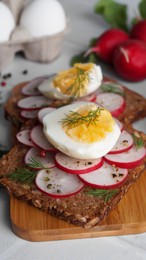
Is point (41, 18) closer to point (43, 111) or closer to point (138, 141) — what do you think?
point (43, 111)

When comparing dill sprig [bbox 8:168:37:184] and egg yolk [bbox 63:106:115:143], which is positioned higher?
egg yolk [bbox 63:106:115:143]

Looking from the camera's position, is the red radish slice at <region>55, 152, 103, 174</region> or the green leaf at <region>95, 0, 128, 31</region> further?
the green leaf at <region>95, 0, 128, 31</region>

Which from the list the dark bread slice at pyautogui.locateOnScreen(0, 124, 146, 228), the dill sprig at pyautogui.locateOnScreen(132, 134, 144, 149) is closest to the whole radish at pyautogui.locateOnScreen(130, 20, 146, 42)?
the dill sprig at pyautogui.locateOnScreen(132, 134, 144, 149)

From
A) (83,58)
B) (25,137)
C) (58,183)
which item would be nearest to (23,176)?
(58,183)

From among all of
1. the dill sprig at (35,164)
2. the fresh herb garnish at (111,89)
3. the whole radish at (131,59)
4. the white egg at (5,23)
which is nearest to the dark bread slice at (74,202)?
the dill sprig at (35,164)

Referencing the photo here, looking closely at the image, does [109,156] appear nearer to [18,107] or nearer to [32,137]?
[32,137]

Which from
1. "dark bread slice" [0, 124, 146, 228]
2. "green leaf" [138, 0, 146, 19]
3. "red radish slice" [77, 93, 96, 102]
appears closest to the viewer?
"dark bread slice" [0, 124, 146, 228]

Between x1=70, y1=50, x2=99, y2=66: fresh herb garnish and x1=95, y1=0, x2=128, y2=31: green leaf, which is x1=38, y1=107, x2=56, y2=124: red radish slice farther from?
x1=95, y1=0, x2=128, y2=31: green leaf
